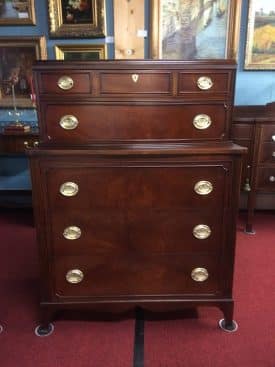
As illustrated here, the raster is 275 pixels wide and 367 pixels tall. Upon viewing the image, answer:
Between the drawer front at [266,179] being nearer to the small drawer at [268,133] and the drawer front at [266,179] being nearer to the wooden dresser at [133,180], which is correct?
the small drawer at [268,133]

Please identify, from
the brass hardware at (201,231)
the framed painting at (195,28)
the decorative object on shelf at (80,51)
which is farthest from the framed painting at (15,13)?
the brass hardware at (201,231)

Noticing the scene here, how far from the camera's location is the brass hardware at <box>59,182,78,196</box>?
147cm

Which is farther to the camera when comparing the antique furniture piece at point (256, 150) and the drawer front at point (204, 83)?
the antique furniture piece at point (256, 150)

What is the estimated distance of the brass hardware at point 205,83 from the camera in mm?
1433

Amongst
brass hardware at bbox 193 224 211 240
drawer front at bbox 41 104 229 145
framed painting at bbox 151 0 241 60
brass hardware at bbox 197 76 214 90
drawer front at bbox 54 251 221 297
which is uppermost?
framed painting at bbox 151 0 241 60

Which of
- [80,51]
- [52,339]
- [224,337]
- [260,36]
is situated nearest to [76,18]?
[80,51]

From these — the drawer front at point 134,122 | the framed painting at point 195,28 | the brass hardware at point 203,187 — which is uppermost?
the framed painting at point 195,28

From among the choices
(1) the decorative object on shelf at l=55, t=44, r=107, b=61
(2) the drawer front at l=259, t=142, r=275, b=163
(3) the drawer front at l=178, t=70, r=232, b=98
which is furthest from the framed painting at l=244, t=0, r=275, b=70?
(3) the drawer front at l=178, t=70, r=232, b=98

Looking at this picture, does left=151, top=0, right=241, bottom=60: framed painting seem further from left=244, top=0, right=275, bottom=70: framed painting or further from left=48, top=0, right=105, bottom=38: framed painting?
left=48, top=0, right=105, bottom=38: framed painting

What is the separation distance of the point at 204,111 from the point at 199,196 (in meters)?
0.41

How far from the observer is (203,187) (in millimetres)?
1484

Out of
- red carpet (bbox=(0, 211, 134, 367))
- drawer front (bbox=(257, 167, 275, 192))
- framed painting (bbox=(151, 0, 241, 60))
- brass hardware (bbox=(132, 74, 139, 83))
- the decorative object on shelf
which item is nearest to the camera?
brass hardware (bbox=(132, 74, 139, 83))

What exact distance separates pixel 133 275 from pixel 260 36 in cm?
276

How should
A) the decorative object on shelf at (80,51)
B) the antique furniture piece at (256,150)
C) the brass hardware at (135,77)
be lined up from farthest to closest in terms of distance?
the decorative object on shelf at (80,51), the antique furniture piece at (256,150), the brass hardware at (135,77)
